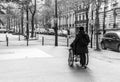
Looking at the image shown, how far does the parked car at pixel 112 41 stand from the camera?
1800 cm

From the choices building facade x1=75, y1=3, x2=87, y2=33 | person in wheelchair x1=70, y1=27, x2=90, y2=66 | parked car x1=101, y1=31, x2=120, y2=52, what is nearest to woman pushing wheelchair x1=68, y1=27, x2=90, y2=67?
person in wheelchair x1=70, y1=27, x2=90, y2=66

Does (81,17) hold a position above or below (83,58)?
above

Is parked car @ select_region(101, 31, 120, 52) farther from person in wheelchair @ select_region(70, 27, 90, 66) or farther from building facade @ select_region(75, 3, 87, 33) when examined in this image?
building facade @ select_region(75, 3, 87, 33)

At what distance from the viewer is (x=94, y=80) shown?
24.7 ft

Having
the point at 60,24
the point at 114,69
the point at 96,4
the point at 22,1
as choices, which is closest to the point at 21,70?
the point at 114,69

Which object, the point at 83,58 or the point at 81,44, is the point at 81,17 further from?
the point at 81,44

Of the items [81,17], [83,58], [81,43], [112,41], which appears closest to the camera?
[81,43]

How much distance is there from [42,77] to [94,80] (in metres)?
1.73

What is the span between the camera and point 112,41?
18.7 m

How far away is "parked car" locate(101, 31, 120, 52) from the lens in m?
18.0

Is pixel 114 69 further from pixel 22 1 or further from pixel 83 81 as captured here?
pixel 22 1

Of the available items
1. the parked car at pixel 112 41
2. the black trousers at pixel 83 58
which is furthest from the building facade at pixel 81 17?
the black trousers at pixel 83 58

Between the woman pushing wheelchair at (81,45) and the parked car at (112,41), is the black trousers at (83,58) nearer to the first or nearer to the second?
the woman pushing wheelchair at (81,45)

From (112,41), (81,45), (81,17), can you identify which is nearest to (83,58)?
(81,45)
